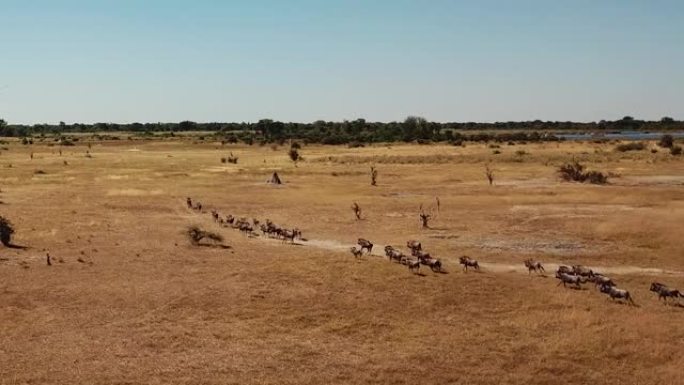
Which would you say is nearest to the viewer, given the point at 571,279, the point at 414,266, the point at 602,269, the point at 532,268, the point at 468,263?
the point at 571,279

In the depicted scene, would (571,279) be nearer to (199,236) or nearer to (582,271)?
(582,271)

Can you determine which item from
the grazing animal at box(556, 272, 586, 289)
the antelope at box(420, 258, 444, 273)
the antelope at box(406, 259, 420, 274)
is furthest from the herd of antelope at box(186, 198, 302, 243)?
the grazing animal at box(556, 272, 586, 289)

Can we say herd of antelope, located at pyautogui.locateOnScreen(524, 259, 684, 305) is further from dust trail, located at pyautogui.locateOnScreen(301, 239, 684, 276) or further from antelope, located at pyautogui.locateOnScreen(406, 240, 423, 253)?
antelope, located at pyautogui.locateOnScreen(406, 240, 423, 253)

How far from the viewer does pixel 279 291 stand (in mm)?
26344

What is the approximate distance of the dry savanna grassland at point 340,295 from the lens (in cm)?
1967

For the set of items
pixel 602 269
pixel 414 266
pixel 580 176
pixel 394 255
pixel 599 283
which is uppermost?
pixel 580 176

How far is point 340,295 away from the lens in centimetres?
2578

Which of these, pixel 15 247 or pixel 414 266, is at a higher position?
pixel 414 266

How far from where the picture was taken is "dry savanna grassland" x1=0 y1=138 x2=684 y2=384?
64.5 ft

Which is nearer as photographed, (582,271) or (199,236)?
(582,271)

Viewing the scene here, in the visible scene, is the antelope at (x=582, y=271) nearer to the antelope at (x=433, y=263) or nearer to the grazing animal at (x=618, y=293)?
the grazing animal at (x=618, y=293)

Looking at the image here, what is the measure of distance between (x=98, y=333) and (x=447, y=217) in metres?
27.0

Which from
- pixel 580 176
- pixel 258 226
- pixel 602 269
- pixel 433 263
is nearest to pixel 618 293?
pixel 602 269

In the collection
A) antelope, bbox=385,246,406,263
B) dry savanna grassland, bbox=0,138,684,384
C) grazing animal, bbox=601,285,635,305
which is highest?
antelope, bbox=385,246,406,263
